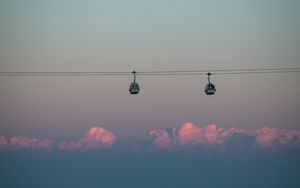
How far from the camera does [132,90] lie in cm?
4822

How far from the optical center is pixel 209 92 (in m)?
49.1

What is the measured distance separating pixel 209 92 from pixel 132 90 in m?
6.76
